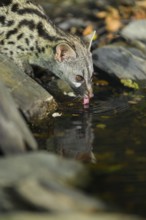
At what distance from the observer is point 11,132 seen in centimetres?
690

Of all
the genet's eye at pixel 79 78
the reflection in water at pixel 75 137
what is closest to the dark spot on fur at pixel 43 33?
the genet's eye at pixel 79 78

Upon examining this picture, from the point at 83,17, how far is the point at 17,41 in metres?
6.27

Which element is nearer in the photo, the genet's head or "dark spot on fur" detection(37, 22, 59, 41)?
the genet's head

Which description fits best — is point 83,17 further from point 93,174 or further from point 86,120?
point 93,174

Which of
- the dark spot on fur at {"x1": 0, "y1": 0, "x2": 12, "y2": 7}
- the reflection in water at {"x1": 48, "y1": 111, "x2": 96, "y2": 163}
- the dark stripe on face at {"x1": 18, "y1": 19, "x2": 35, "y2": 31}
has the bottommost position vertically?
the reflection in water at {"x1": 48, "y1": 111, "x2": 96, "y2": 163}

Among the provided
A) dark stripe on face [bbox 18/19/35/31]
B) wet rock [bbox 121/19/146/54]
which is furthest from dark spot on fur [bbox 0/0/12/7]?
wet rock [bbox 121/19/146/54]

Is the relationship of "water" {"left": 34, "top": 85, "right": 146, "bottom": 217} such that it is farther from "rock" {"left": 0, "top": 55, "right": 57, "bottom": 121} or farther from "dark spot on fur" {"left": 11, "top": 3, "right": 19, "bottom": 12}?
"dark spot on fur" {"left": 11, "top": 3, "right": 19, "bottom": 12}

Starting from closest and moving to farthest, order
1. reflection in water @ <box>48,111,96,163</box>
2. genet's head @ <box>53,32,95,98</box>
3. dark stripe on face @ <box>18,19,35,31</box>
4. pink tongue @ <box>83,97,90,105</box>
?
reflection in water @ <box>48,111,96,163</box>, pink tongue @ <box>83,97,90,105</box>, genet's head @ <box>53,32,95,98</box>, dark stripe on face @ <box>18,19,35,31</box>

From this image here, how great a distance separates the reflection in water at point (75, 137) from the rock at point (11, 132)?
0.75 meters

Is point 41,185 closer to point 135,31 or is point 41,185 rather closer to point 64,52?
point 64,52

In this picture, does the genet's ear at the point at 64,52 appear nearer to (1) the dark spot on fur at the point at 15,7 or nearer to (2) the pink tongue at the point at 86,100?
(2) the pink tongue at the point at 86,100

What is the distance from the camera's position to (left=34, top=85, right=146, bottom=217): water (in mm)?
6160

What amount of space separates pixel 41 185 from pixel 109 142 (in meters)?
2.66

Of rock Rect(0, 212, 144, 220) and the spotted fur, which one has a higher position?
the spotted fur
